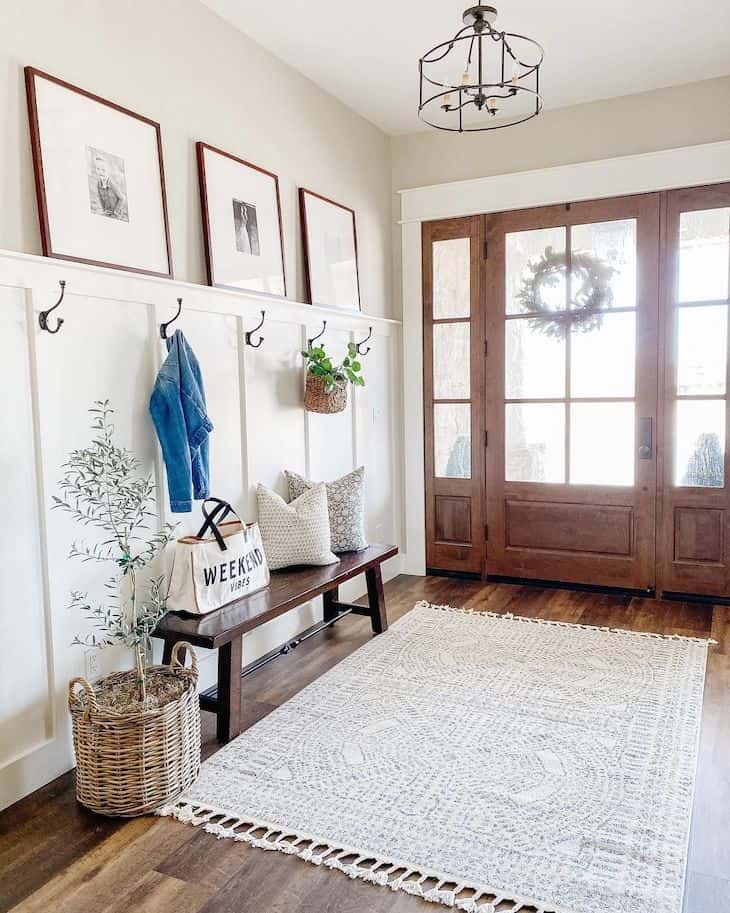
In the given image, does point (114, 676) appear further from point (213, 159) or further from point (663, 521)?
point (663, 521)

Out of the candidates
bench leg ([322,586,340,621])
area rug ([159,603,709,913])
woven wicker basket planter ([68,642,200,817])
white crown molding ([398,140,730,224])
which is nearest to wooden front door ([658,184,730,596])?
white crown molding ([398,140,730,224])

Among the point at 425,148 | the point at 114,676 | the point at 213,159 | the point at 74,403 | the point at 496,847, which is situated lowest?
the point at 496,847

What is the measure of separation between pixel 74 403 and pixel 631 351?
2963mm

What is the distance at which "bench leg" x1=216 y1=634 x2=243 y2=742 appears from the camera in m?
2.57

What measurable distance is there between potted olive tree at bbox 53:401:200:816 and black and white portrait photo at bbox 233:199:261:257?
1.07 m

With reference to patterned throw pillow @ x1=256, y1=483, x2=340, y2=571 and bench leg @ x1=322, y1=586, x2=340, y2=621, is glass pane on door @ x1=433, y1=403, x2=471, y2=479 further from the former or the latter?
patterned throw pillow @ x1=256, y1=483, x2=340, y2=571

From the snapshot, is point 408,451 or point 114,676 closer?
point 114,676

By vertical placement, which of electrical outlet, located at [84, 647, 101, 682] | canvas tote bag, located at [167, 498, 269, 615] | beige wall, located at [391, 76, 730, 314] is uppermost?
beige wall, located at [391, 76, 730, 314]

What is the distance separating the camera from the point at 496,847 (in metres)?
1.97

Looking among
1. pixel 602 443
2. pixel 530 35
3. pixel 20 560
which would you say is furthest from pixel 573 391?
pixel 20 560

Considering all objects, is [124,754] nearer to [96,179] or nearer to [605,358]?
[96,179]

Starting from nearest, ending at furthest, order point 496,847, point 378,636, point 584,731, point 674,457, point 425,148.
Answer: point 496,847 < point 584,731 < point 378,636 < point 674,457 < point 425,148

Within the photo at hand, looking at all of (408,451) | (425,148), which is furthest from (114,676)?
(425,148)

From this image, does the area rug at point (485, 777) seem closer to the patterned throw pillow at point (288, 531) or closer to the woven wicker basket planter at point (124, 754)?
the woven wicker basket planter at point (124, 754)
